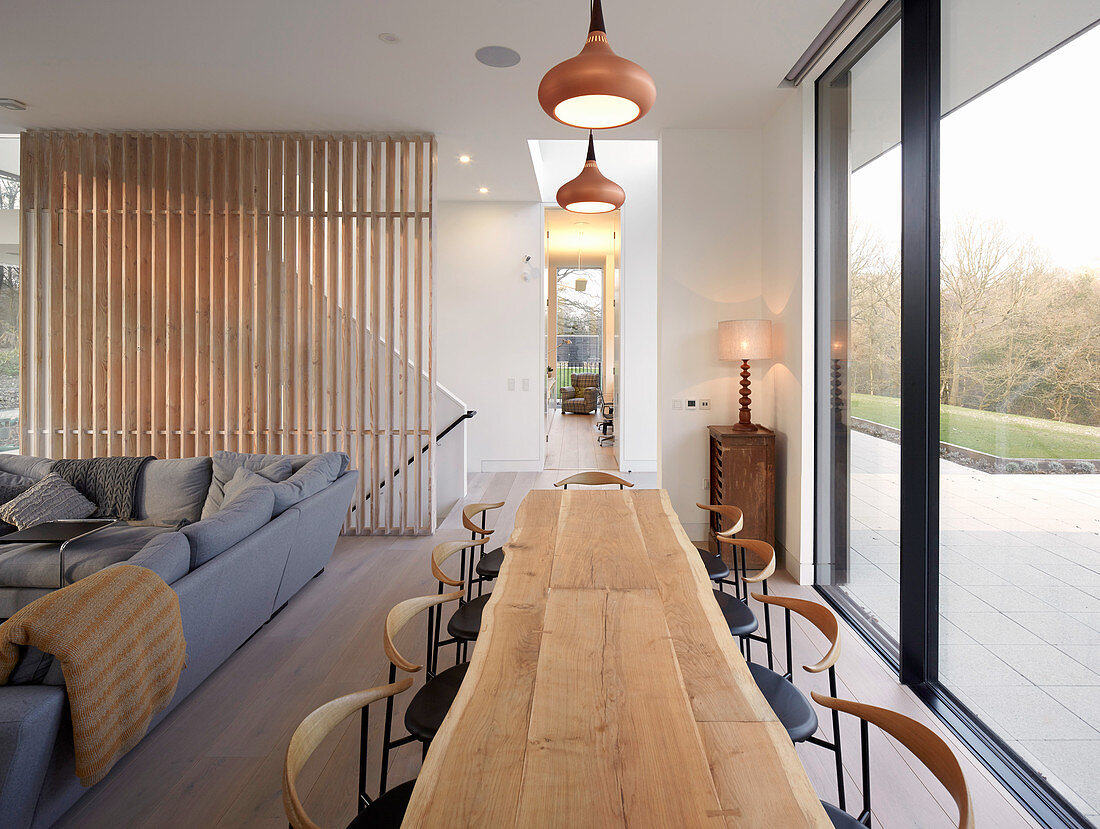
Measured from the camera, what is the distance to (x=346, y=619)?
3633 mm

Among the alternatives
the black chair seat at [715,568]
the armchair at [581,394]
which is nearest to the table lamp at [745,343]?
the black chair seat at [715,568]

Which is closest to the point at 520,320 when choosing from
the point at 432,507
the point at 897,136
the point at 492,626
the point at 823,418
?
the point at 432,507

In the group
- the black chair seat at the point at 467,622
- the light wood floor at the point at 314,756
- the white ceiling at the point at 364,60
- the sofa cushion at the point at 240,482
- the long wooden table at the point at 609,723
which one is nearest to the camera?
the long wooden table at the point at 609,723

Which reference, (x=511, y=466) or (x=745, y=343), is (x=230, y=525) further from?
(x=511, y=466)

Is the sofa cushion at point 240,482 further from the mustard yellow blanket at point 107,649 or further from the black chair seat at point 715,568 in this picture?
the black chair seat at point 715,568

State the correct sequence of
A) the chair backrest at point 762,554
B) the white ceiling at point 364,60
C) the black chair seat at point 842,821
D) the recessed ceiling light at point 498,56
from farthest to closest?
1. the recessed ceiling light at point 498,56
2. the white ceiling at point 364,60
3. the chair backrest at point 762,554
4. the black chair seat at point 842,821

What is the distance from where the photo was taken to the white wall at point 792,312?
13.4 ft

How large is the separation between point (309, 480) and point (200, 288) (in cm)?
237

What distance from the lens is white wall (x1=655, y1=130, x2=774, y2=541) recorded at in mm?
4965

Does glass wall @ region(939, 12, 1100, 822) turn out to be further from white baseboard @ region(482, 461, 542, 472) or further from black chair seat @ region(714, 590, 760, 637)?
white baseboard @ region(482, 461, 542, 472)

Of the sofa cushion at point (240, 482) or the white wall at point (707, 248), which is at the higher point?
the white wall at point (707, 248)

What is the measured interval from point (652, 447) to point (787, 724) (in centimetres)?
650

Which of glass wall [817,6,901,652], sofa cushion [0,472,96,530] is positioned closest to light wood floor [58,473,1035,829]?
glass wall [817,6,901,652]

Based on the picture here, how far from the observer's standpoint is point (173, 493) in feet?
13.8
